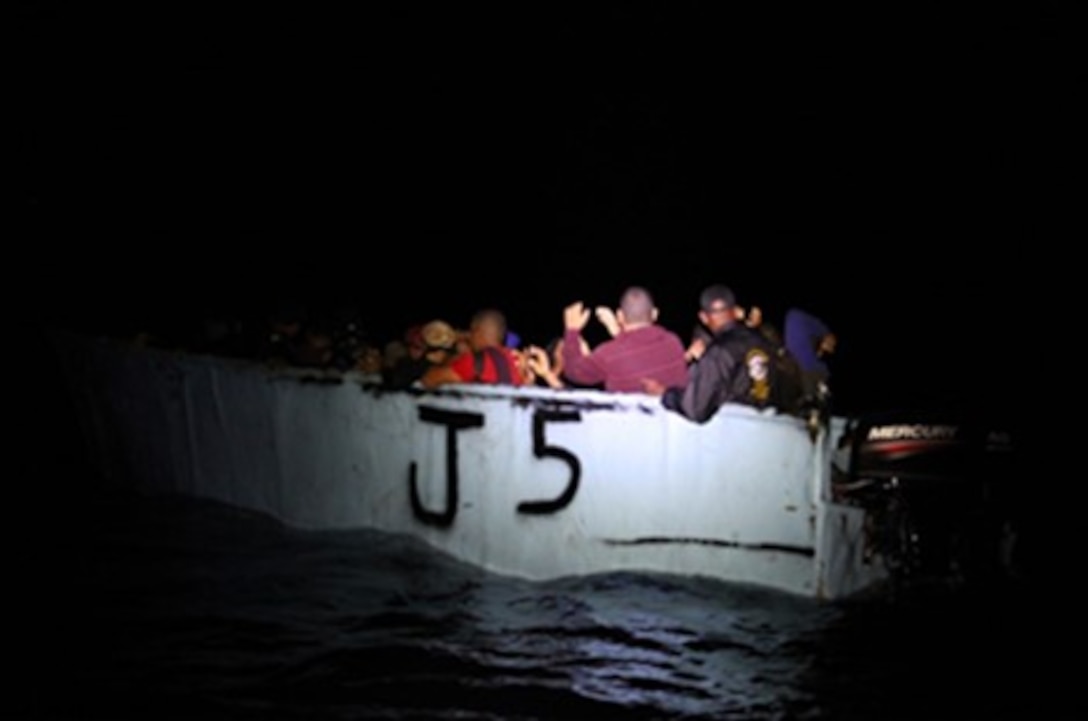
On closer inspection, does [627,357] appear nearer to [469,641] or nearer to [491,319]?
[491,319]

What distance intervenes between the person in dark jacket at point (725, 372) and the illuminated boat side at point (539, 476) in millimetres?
147

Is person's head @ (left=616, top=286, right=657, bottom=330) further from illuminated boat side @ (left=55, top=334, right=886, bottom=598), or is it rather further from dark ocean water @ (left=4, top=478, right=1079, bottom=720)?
dark ocean water @ (left=4, top=478, right=1079, bottom=720)

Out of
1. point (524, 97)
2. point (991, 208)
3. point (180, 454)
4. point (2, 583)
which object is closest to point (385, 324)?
point (524, 97)

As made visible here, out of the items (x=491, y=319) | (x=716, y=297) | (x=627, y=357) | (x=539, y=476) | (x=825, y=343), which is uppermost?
(x=716, y=297)

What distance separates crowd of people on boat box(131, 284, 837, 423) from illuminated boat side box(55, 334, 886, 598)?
0.82 feet

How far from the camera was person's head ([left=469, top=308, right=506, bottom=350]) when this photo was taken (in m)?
9.16

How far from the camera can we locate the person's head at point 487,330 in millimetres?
9156

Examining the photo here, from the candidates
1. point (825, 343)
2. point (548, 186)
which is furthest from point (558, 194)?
point (825, 343)

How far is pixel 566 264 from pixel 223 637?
4001 cm

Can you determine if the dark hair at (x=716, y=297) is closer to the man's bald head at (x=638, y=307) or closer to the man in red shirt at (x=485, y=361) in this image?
the man's bald head at (x=638, y=307)

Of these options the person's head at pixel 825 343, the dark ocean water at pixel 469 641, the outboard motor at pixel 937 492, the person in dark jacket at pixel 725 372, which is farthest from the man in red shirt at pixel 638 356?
the outboard motor at pixel 937 492

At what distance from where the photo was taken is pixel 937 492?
22.8 ft

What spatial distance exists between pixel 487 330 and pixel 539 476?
1.66 meters

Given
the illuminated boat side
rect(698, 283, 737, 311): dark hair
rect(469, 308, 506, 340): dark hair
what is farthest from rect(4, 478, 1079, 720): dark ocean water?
rect(698, 283, 737, 311): dark hair
